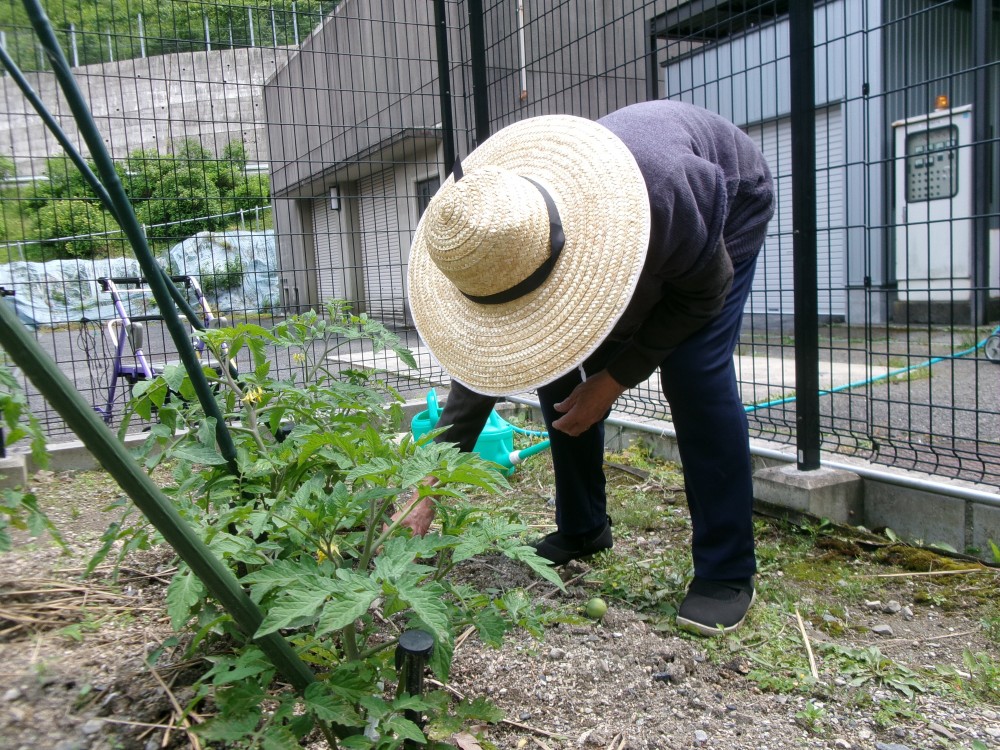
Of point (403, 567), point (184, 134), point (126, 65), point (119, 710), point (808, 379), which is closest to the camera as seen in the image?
point (403, 567)

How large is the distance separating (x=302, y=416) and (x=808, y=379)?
1821 millimetres

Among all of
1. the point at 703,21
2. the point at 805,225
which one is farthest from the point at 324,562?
the point at 703,21

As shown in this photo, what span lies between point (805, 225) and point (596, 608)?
153 cm

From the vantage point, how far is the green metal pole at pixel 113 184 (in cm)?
91

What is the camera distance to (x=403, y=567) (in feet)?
3.72

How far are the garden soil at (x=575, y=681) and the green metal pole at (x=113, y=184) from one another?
0.68 metres

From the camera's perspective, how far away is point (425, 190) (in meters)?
5.73

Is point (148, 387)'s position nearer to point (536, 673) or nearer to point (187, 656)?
point (187, 656)

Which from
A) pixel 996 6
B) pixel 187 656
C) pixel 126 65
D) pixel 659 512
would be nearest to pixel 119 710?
pixel 187 656

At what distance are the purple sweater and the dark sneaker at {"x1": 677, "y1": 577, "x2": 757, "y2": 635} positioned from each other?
59 centimetres

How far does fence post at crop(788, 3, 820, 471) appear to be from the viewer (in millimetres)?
2633

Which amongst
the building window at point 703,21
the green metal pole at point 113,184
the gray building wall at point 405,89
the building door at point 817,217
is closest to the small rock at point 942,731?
the green metal pole at point 113,184

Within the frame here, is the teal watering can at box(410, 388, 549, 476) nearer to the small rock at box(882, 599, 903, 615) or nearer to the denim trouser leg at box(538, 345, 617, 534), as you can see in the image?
the denim trouser leg at box(538, 345, 617, 534)

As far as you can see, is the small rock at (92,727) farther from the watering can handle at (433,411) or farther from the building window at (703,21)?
the building window at (703,21)
